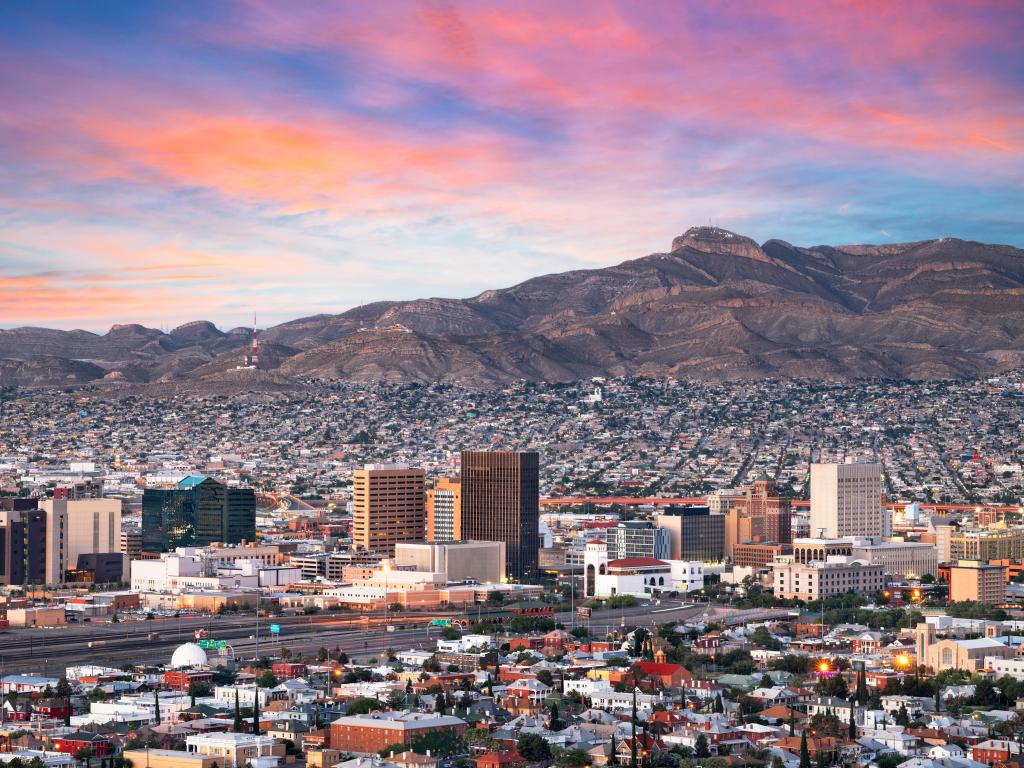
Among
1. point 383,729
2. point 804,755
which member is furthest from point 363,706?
point 804,755

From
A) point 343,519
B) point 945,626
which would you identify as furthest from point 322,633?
point 343,519

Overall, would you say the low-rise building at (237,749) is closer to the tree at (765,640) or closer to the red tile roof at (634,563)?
the tree at (765,640)

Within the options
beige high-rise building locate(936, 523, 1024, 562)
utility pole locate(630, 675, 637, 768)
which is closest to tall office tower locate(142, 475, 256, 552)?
beige high-rise building locate(936, 523, 1024, 562)

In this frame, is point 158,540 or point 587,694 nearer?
point 587,694

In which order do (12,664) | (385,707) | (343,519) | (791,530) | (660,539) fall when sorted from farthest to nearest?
(343,519) → (791,530) → (660,539) → (12,664) → (385,707)

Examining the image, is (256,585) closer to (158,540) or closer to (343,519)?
(158,540)

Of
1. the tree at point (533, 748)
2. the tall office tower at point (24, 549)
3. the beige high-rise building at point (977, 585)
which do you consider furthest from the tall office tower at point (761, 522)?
the tree at point (533, 748)

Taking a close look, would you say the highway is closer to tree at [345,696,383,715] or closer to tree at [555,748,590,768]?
tree at [345,696,383,715]
